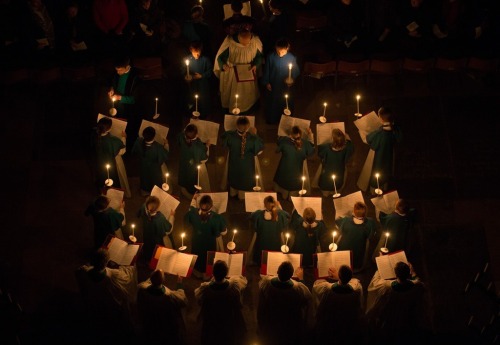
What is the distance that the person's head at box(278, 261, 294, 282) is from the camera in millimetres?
11344

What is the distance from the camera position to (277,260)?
1188 cm

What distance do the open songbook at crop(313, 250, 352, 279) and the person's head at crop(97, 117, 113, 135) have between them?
4.00m

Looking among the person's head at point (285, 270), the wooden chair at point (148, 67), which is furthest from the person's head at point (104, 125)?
the person's head at point (285, 270)

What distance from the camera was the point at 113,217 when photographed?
1257 centimetres

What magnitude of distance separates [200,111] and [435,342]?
583 cm

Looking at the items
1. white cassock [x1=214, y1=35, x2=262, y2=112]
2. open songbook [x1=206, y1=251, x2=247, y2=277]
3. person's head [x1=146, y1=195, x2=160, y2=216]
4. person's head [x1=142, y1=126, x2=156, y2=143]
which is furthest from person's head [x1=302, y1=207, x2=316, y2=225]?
white cassock [x1=214, y1=35, x2=262, y2=112]

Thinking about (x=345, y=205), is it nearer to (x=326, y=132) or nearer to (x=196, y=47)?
(x=326, y=132)

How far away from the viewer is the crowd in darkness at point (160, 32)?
50.3 feet

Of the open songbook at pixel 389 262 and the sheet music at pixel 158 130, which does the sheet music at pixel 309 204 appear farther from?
the sheet music at pixel 158 130

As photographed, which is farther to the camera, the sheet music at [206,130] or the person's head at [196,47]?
the person's head at [196,47]

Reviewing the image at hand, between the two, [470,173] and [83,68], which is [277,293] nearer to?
[470,173]

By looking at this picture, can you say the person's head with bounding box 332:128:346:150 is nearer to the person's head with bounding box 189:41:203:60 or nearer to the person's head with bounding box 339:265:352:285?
the person's head with bounding box 339:265:352:285

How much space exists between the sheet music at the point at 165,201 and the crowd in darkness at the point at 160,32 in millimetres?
3691

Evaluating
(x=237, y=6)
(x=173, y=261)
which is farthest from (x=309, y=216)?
(x=237, y=6)
